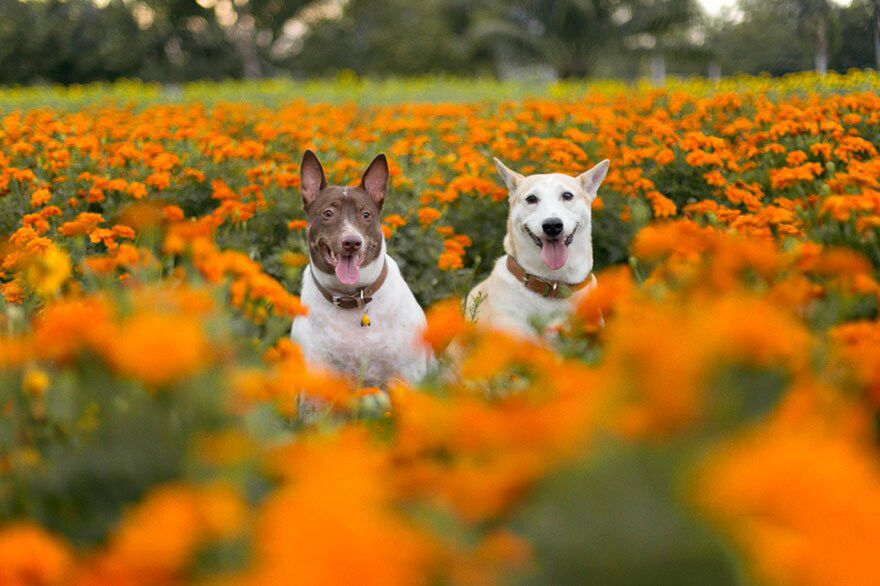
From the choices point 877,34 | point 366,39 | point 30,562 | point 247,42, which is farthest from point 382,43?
point 30,562

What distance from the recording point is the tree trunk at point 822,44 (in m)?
12.6

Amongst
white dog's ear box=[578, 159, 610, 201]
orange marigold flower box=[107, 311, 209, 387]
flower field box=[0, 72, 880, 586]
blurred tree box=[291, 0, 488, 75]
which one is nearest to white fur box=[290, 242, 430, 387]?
white dog's ear box=[578, 159, 610, 201]

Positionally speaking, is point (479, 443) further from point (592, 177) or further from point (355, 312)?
point (592, 177)

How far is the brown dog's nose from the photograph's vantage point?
4.20m

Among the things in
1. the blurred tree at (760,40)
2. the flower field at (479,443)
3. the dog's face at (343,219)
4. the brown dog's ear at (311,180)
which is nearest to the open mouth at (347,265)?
the dog's face at (343,219)

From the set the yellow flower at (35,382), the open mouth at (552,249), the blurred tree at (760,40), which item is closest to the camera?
the yellow flower at (35,382)

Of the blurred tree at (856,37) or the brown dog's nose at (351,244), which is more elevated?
the blurred tree at (856,37)

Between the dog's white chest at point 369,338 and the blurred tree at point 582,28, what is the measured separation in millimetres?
25948

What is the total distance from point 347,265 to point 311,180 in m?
0.71

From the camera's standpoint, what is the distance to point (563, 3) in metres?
28.7

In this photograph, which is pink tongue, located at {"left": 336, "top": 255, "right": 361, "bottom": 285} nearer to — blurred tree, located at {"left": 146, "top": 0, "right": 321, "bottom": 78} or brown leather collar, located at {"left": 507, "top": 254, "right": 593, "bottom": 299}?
brown leather collar, located at {"left": 507, "top": 254, "right": 593, "bottom": 299}

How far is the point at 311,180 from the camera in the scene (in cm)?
475

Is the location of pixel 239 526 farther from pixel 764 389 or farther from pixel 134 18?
pixel 134 18

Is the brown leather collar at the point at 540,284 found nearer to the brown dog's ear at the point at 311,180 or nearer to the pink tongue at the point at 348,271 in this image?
the pink tongue at the point at 348,271
